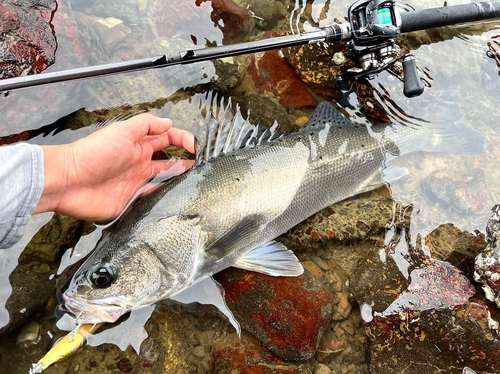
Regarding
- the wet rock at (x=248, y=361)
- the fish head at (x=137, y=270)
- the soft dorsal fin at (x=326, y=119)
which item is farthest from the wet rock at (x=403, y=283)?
the fish head at (x=137, y=270)

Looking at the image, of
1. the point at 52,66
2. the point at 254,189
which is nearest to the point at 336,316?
the point at 254,189

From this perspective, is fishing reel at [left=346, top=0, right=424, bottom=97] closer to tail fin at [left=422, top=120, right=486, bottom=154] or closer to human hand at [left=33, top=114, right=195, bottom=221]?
tail fin at [left=422, top=120, right=486, bottom=154]

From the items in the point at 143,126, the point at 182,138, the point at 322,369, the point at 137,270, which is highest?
the point at 143,126

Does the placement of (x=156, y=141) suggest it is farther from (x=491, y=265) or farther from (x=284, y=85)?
(x=491, y=265)

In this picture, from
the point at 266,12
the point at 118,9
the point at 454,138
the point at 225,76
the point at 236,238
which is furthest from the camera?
the point at 266,12

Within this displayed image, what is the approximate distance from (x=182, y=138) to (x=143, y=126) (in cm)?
50

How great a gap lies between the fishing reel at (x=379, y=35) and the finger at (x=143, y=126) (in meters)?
1.87

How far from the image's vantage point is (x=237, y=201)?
10.9ft

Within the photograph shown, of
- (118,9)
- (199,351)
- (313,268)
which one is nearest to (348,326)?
(313,268)

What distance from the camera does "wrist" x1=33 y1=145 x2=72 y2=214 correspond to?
9.55 ft

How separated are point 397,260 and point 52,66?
388 cm

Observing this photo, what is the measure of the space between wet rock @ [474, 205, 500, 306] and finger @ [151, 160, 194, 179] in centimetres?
288

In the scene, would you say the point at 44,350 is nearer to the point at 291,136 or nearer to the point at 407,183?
the point at 291,136

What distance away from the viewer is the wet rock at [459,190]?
3871 mm
